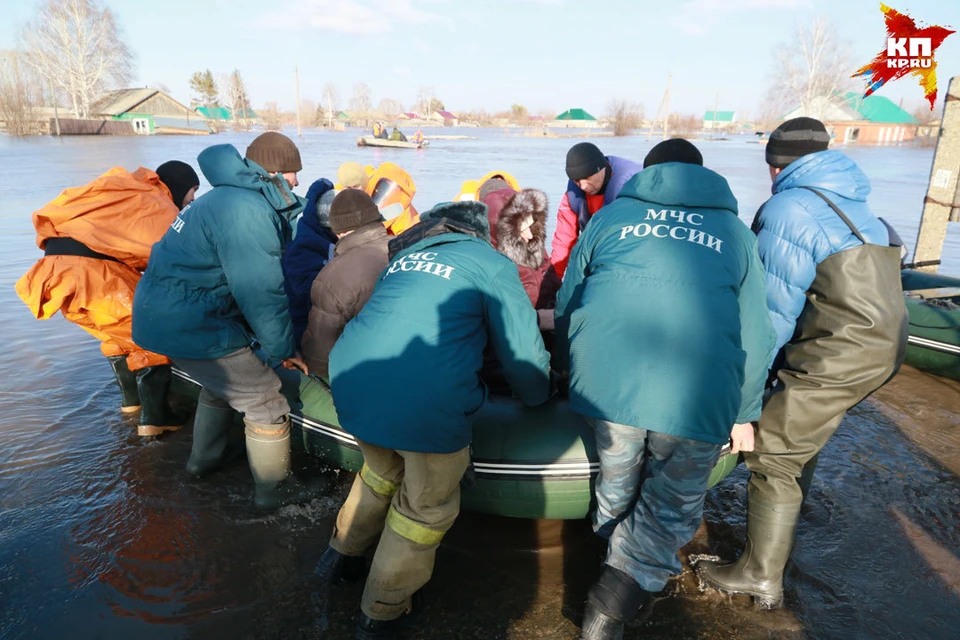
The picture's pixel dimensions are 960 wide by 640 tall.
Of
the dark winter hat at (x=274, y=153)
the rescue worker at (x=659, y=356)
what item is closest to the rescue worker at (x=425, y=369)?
A: the rescue worker at (x=659, y=356)

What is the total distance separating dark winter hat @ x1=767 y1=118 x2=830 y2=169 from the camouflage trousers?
134 cm

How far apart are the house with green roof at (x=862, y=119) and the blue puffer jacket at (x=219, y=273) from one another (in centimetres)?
4871

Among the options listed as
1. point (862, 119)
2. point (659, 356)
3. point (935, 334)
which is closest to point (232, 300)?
point (659, 356)

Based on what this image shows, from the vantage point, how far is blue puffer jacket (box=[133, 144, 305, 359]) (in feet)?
8.74

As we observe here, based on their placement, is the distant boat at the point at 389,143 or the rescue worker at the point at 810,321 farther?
the distant boat at the point at 389,143

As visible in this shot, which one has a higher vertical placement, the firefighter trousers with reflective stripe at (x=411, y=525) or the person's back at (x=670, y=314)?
the person's back at (x=670, y=314)

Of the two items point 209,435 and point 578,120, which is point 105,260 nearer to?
point 209,435

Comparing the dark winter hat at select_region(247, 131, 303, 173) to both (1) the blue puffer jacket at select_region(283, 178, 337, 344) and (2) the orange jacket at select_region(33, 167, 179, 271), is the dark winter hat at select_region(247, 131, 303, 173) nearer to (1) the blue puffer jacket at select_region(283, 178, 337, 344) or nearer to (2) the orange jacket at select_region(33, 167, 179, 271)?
(1) the blue puffer jacket at select_region(283, 178, 337, 344)

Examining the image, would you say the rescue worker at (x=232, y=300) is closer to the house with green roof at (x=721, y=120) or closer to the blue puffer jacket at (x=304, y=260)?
the blue puffer jacket at (x=304, y=260)

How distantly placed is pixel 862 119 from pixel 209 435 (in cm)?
5570

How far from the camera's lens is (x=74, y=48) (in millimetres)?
46469

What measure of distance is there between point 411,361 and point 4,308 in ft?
22.1

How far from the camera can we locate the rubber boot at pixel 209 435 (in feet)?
10.7

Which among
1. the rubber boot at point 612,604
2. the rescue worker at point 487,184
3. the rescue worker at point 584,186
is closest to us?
the rubber boot at point 612,604
